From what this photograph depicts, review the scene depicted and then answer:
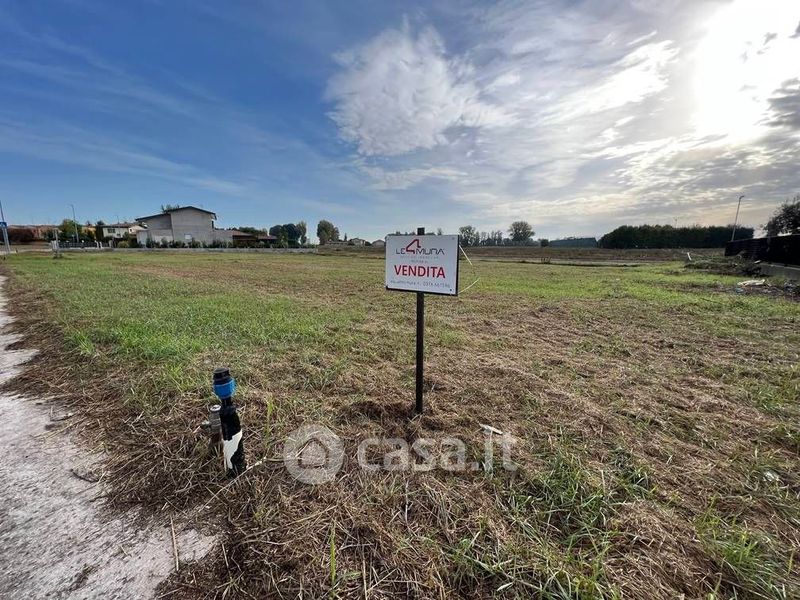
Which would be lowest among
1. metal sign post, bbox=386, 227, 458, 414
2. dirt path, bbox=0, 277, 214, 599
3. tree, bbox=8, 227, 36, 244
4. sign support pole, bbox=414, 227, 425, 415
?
dirt path, bbox=0, 277, 214, 599

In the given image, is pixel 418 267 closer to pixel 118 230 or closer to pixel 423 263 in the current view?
pixel 423 263

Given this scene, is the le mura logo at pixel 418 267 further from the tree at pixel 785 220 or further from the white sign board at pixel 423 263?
the tree at pixel 785 220

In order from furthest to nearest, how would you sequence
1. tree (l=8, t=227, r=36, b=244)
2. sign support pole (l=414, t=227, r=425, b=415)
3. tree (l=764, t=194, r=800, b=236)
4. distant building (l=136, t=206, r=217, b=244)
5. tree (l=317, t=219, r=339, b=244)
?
tree (l=317, t=219, r=339, b=244)
tree (l=8, t=227, r=36, b=244)
distant building (l=136, t=206, r=217, b=244)
tree (l=764, t=194, r=800, b=236)
sign support pole (l=414, t=227, r=425, b=415)

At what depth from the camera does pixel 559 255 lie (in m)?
42.5

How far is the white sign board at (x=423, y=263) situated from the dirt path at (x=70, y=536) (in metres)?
1.87

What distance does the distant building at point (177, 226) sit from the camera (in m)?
51.9

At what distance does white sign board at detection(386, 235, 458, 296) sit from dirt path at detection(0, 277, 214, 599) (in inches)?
73.6

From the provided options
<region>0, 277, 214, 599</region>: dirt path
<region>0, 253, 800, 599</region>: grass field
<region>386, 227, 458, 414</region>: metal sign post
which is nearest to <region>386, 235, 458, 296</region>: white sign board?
<region>386, 227, 458, 414</region>: metal sign post

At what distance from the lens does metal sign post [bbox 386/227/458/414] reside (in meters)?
2.27

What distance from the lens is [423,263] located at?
238 centimetres

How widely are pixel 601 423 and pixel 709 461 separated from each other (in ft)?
1.99

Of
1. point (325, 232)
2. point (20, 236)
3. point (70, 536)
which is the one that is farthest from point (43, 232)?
point (70, 536)

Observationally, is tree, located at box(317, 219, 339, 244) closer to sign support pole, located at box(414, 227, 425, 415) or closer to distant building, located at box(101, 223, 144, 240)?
distant building, located at box(101, 223, 144, 240)

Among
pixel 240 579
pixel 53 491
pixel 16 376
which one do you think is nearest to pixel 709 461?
pixel 240 579
